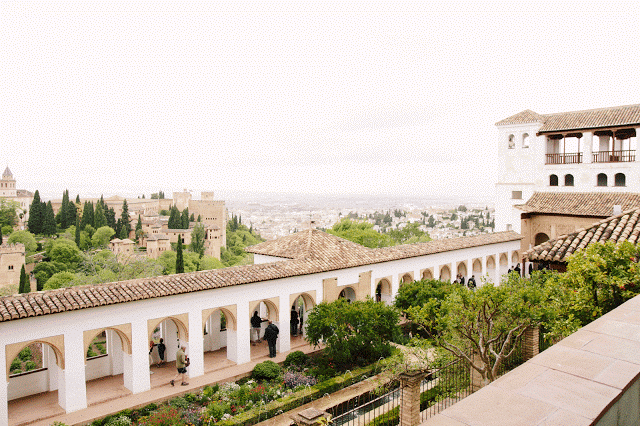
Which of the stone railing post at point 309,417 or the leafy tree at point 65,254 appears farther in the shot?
the leafy tree at point 65,254

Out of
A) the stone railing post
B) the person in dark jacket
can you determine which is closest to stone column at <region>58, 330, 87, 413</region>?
the person in dark jacket

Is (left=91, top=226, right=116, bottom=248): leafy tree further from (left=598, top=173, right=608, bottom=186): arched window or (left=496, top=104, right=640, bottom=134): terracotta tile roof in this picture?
(left=598, top=173, right=608, bottom=186): arched window

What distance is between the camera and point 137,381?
1129cm

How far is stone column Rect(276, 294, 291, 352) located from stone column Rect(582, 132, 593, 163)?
69.8ft

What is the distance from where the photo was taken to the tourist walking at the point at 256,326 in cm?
1490

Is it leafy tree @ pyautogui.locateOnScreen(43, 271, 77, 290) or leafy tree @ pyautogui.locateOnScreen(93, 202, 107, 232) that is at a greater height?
leafy tree @ pyautogui.locateOnScreen(93, 202, 107, 232)

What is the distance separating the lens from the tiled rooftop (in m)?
1.79

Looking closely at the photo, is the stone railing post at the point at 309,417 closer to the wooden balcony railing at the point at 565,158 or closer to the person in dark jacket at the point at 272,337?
the person in dark jacket at the point at 272,337

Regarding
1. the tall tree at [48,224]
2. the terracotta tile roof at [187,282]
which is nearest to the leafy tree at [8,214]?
the tall tree at [48,224]

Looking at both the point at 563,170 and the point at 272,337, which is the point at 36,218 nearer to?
the point at 272,337

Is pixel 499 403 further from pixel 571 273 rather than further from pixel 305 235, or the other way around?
pixel 305 235

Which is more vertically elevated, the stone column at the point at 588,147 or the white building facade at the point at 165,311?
the stone column at the point at 588,147

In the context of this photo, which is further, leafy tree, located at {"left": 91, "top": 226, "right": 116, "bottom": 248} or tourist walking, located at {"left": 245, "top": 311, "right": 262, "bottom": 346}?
leafy tree, located at {"left": 91, "top": 226, "right": 116, "bottom": 248}

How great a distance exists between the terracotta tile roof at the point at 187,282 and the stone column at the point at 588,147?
1318 cm
